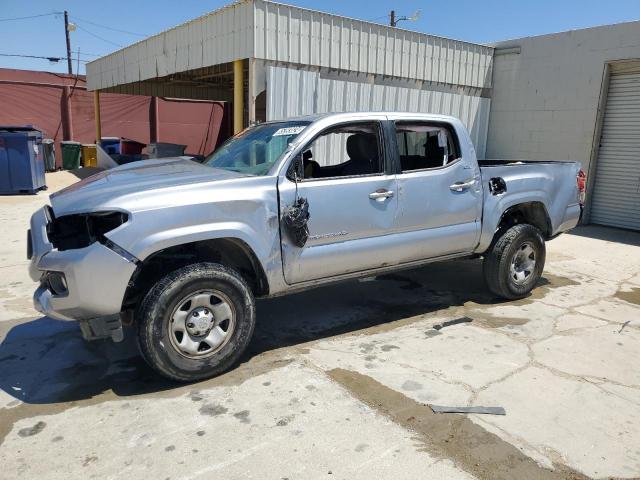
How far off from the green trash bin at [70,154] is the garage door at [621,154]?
18269mm

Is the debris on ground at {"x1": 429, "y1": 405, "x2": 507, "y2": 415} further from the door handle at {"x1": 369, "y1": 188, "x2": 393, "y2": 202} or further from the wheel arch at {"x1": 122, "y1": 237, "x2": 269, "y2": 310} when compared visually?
the door handle at {"x1": 369, "y1": 188, "x2": 393, "y2": 202}

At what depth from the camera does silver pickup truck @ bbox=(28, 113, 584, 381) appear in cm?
338

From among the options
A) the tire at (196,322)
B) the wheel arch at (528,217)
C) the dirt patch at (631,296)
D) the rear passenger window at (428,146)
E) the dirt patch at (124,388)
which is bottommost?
the dirt patch at (124,388)

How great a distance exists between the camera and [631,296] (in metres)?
6.07

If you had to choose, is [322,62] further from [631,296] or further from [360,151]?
[631,296]

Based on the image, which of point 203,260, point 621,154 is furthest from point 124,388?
point 621,154

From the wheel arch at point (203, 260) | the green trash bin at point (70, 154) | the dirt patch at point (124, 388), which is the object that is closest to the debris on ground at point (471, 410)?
the dirt patch at point (124, 388)

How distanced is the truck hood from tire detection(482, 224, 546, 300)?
9.71ft

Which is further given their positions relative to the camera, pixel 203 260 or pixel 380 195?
pixel 380 195

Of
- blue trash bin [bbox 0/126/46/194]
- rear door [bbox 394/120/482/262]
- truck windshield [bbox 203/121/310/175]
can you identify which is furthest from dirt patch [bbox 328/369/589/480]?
blue trash bin [bbox 0/126/46/194]

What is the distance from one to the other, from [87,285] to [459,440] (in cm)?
245

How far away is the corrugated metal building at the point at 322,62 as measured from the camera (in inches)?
334

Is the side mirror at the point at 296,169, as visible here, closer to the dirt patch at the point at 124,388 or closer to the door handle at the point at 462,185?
the dirt patch at the point at 124,388

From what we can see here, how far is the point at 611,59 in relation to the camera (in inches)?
394
